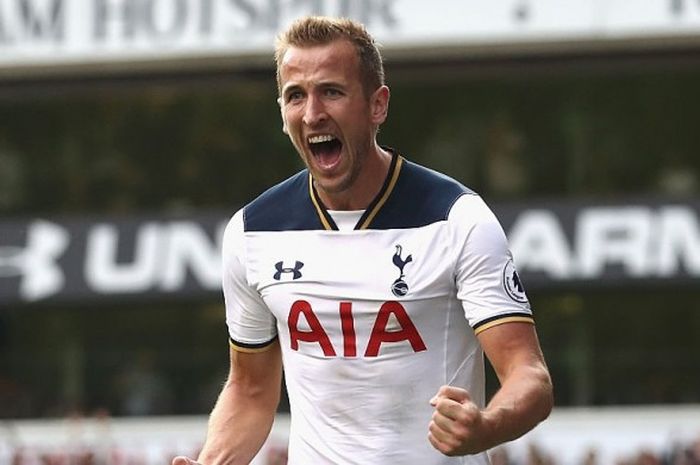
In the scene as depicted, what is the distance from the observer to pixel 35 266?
26.6 meters

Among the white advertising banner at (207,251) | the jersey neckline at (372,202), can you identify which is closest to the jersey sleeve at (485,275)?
the jersey neckline at (372,202)

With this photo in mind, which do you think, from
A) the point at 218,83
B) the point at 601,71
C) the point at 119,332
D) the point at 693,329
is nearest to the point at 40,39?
the point at 218,83

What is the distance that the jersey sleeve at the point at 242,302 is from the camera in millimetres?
6125

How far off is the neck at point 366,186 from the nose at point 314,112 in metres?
0.29

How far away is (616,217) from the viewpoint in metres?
25.1

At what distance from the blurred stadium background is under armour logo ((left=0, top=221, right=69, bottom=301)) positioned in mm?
27

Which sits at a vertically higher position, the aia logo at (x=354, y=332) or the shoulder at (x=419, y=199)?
the shoulder at (x=419, y=199)

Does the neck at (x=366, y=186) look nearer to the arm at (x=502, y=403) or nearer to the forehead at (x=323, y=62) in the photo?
the forehead at (x=323, y=62)

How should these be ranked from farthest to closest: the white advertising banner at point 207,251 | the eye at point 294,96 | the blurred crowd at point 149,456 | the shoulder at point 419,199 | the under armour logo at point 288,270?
the white advertising banner at point 207,251 → the blurred crowd at point 149,456 → the under armour logo at point 288,270 → the shoulder at point 419,199 → the eye at point 294,96

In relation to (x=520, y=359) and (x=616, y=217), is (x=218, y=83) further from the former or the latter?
(x=520, y=359)

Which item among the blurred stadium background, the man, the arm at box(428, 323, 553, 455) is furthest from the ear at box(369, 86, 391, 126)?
the blurred stadium background

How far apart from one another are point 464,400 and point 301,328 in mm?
1071

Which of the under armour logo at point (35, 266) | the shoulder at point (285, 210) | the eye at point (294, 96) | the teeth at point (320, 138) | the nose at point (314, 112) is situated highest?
the eye at point (294, 96)

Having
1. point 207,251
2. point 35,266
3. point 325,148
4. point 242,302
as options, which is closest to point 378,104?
point 325,148
